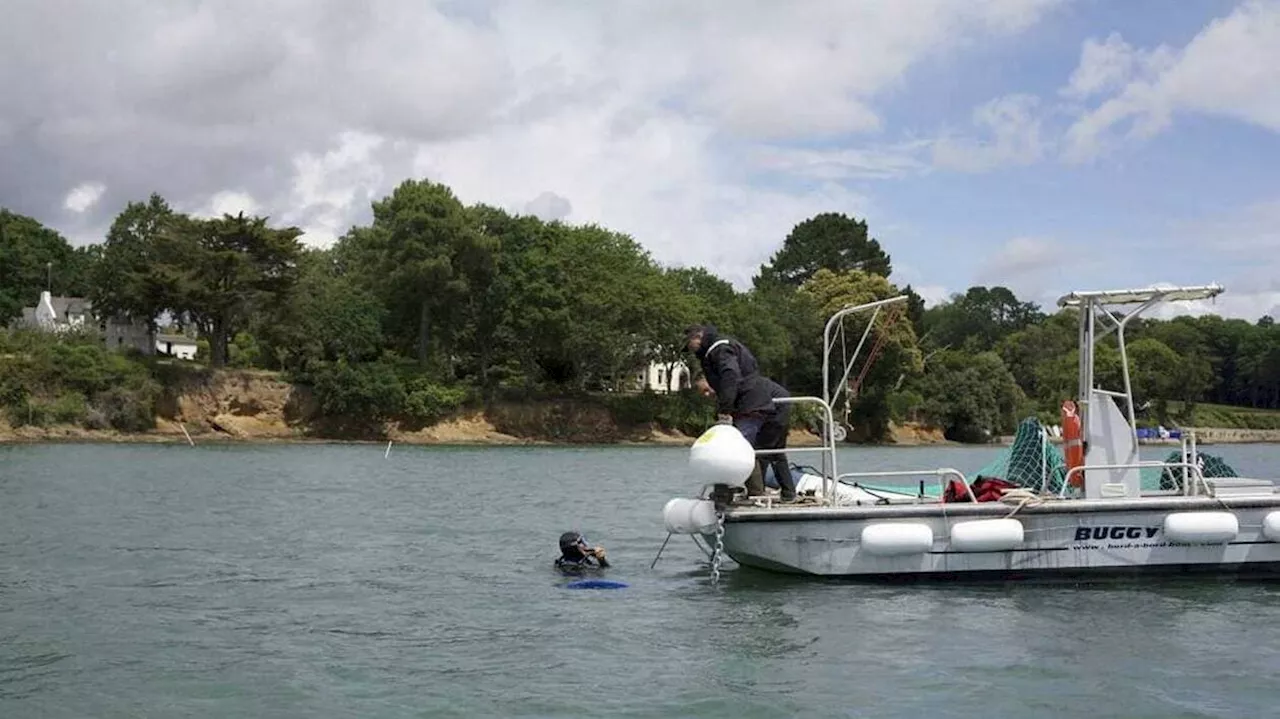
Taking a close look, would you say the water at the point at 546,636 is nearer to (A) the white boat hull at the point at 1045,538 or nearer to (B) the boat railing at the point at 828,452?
(A) the white boat hull at the point at 1045,538

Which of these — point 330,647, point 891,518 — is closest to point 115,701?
point 330,647

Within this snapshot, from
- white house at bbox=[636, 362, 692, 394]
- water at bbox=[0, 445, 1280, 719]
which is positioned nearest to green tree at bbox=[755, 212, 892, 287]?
white house at bbox=[636, 362, 692, 394]

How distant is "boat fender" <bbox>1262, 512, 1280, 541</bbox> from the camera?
15.3m

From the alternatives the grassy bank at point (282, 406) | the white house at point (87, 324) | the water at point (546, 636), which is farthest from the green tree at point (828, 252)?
the water at point (546, 636)

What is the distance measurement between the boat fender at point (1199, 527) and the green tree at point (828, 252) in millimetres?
102353

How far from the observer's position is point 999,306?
602ft

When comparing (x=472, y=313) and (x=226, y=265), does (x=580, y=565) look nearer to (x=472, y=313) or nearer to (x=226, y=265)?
Answer: (x=226, y=265)

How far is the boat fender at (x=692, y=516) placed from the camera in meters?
15.6

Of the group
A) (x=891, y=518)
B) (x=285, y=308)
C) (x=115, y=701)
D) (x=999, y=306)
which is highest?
(x=999, y=306)

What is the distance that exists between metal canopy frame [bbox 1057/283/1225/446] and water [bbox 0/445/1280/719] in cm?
239

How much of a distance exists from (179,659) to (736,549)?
270 inches

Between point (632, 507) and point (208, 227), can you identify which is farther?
point (208, 227)

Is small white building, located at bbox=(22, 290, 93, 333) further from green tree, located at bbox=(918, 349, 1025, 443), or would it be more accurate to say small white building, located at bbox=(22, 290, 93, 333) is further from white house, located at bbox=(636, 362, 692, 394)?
green tree, located at bbox=(918, 349, 1025, 443)

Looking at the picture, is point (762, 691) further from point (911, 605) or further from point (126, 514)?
point (126, 514)
